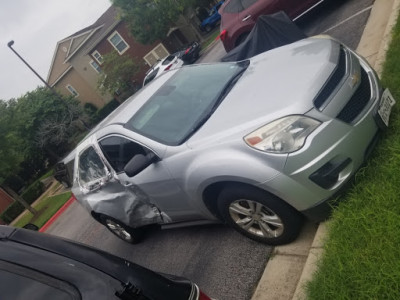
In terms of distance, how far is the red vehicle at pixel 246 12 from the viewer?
8.38 m

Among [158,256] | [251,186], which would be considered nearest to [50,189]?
[158,256]

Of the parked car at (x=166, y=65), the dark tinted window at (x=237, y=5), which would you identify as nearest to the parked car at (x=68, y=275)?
the dark tinted window at (x=237, y=5)

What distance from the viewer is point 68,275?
1.55 m

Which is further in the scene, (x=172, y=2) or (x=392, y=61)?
(x=172, y=2)

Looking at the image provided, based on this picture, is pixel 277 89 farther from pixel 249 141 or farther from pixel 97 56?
pixel 97 56

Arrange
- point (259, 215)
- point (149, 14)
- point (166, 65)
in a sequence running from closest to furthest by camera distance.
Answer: point (259, 215) → point (166, 65) → point (149, 14)

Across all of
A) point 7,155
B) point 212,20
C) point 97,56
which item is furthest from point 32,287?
point 97,56

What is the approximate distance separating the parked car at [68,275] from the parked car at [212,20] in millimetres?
29780

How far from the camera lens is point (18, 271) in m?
Result: 1.57

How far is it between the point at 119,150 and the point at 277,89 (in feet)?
6.40

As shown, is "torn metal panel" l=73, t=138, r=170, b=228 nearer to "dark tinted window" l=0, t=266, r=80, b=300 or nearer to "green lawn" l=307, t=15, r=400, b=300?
"green lawn" l=307, t=15, r=400, b=300

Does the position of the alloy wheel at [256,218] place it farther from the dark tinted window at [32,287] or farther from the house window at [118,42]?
the house window at [118,42]

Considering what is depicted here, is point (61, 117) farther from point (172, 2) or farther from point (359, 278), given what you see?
point (359, 278)

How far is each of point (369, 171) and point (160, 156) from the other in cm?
196
